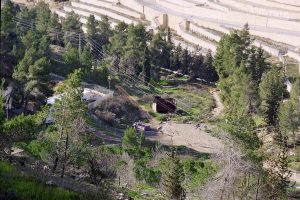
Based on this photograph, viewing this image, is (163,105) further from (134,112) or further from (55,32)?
(55,32)

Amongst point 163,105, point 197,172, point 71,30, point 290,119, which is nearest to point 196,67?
point 163,105

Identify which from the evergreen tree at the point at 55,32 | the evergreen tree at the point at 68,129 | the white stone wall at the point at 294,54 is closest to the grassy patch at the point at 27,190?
the evergreen tree at the point at 68,129

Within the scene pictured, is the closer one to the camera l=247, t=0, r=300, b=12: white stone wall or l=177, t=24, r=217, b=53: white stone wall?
l=177, t=24, r=217, b=53: white stone wall

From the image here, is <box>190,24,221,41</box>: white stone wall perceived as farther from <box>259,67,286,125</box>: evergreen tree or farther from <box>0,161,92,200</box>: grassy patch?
<box>0,161,92,200</box>: grassy patch

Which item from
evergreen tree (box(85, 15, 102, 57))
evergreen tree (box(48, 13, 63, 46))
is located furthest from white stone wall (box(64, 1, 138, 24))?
evergreen tree (box(48, 13, 63, 46))

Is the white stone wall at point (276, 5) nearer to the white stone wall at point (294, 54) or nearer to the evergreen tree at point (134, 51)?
the white stone wall at point (294, 54)
